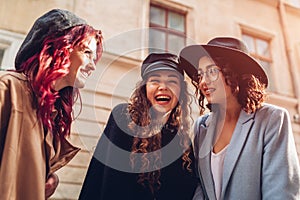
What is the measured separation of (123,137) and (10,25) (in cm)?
267

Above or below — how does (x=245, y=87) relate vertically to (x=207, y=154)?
above

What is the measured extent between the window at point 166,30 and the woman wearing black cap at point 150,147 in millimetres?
2561

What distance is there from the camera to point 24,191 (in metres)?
1.17

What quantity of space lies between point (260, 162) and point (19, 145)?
1.13 meters

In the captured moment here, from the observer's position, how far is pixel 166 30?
4949mm

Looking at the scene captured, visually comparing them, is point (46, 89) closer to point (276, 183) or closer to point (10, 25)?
point (276, 183)

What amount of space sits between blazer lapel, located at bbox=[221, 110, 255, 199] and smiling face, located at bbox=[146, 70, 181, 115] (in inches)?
20.2

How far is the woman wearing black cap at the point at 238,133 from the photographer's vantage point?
141 centimetres

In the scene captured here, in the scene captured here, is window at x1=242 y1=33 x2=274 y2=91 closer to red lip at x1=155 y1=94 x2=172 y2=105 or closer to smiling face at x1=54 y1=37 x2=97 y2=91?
red lip at x1=155 y1=94 x2=172 y2=105

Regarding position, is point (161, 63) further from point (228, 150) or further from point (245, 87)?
point (228, 150)

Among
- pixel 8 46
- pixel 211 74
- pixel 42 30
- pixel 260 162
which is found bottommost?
pixel 260 162

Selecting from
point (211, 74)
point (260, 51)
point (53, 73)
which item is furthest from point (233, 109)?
point (260, 51)

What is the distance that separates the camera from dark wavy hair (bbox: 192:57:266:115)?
1688mm

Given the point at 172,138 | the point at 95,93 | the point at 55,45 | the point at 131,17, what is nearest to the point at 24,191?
the point at 55,45
